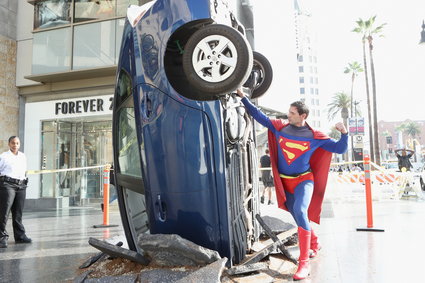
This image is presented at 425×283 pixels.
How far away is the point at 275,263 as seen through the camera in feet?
12.4

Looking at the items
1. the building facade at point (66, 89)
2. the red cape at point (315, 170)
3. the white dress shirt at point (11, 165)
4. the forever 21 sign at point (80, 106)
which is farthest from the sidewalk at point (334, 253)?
the building facade at point (66, 89)

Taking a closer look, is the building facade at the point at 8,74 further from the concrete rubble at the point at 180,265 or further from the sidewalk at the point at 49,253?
the concrete rubble at the point at 180,265

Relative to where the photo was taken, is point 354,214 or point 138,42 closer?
point 138,42

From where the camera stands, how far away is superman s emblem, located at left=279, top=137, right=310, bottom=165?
152 inches

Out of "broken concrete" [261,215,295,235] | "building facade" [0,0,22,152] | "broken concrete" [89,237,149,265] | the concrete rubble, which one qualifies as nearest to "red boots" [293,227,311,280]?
the concrete rubble

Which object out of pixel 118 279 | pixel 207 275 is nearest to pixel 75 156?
pixel 118 279

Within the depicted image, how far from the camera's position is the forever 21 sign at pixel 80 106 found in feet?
43.9

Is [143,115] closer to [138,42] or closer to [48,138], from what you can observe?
[138,42]

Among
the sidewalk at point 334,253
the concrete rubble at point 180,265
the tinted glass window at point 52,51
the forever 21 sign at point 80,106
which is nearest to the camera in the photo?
the concrete rubble at point 180,265

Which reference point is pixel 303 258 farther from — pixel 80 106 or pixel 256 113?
pixel 80 106

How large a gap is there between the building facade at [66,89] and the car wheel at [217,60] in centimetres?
1005

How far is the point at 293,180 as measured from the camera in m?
3.92

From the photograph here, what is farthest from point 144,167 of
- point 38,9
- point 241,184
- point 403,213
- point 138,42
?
point 38,9

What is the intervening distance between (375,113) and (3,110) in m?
28.5
